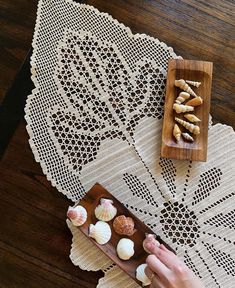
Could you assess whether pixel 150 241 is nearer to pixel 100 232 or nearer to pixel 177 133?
pixel 100 232

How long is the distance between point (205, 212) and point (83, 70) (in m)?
0.36

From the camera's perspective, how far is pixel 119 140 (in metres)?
0.96

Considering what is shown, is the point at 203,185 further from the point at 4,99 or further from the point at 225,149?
the point at 4,99

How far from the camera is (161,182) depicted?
949 mm

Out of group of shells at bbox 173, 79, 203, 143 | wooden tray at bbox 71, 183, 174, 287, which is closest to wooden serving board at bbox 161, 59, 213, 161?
group of shells at bbox 173, 79, 203, 143

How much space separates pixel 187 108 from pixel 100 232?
28 cm

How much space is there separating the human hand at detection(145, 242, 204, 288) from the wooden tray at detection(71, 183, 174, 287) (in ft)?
0.10

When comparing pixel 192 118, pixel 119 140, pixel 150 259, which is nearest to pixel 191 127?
pixel 192 118

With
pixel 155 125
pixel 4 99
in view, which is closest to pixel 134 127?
pixel 155 125

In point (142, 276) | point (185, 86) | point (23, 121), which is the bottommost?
point (142, 276)

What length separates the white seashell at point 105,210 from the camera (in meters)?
0.90

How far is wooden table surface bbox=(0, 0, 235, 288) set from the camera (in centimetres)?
93

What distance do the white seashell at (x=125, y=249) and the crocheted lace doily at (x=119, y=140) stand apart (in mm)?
40

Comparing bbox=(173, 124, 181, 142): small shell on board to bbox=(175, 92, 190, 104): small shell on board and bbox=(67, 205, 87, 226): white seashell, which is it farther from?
bbox=(67, 205, 87, 226): white seashell
